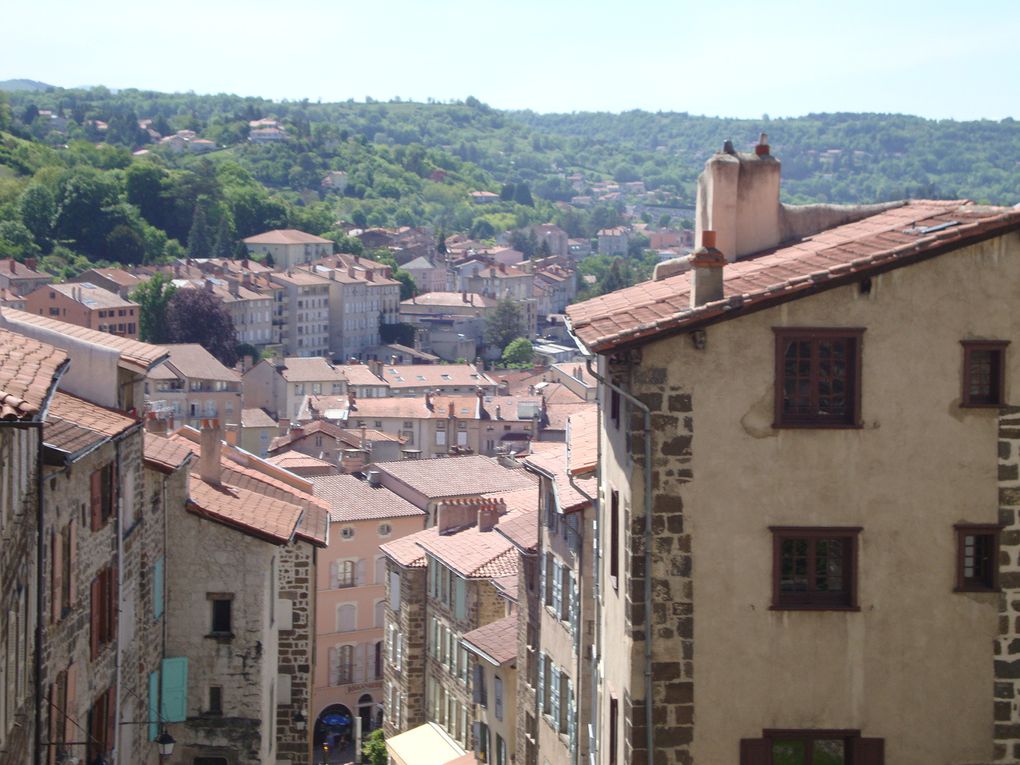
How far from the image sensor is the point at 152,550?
25172 millimetres

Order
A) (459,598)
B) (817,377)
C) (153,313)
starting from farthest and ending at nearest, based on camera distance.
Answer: (153,313) < (459,598) < (817,377)

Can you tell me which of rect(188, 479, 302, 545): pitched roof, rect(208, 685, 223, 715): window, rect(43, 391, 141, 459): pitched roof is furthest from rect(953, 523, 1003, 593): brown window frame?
rect(208, 685, 223, 715): window

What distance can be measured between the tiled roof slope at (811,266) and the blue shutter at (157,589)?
10.3 m

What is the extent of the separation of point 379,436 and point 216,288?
3014 inches

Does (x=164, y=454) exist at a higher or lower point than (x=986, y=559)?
lower

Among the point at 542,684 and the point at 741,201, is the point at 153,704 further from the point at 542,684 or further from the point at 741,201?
the point at 741,201

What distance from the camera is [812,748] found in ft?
48.7

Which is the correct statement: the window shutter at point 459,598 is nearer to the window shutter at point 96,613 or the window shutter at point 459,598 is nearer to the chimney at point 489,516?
the chimney at point 489,516

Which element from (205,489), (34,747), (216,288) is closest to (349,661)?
(205,489)

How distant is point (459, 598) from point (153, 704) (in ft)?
46.3

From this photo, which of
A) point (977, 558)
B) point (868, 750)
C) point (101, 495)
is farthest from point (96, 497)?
point (977, 558)

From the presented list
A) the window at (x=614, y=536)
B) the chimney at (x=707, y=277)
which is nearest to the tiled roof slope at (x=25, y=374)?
the window at (x=614, y=536)

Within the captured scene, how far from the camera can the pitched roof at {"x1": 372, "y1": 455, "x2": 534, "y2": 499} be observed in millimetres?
64562

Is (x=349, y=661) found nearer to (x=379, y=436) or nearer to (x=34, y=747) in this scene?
(x=379, y=436)
